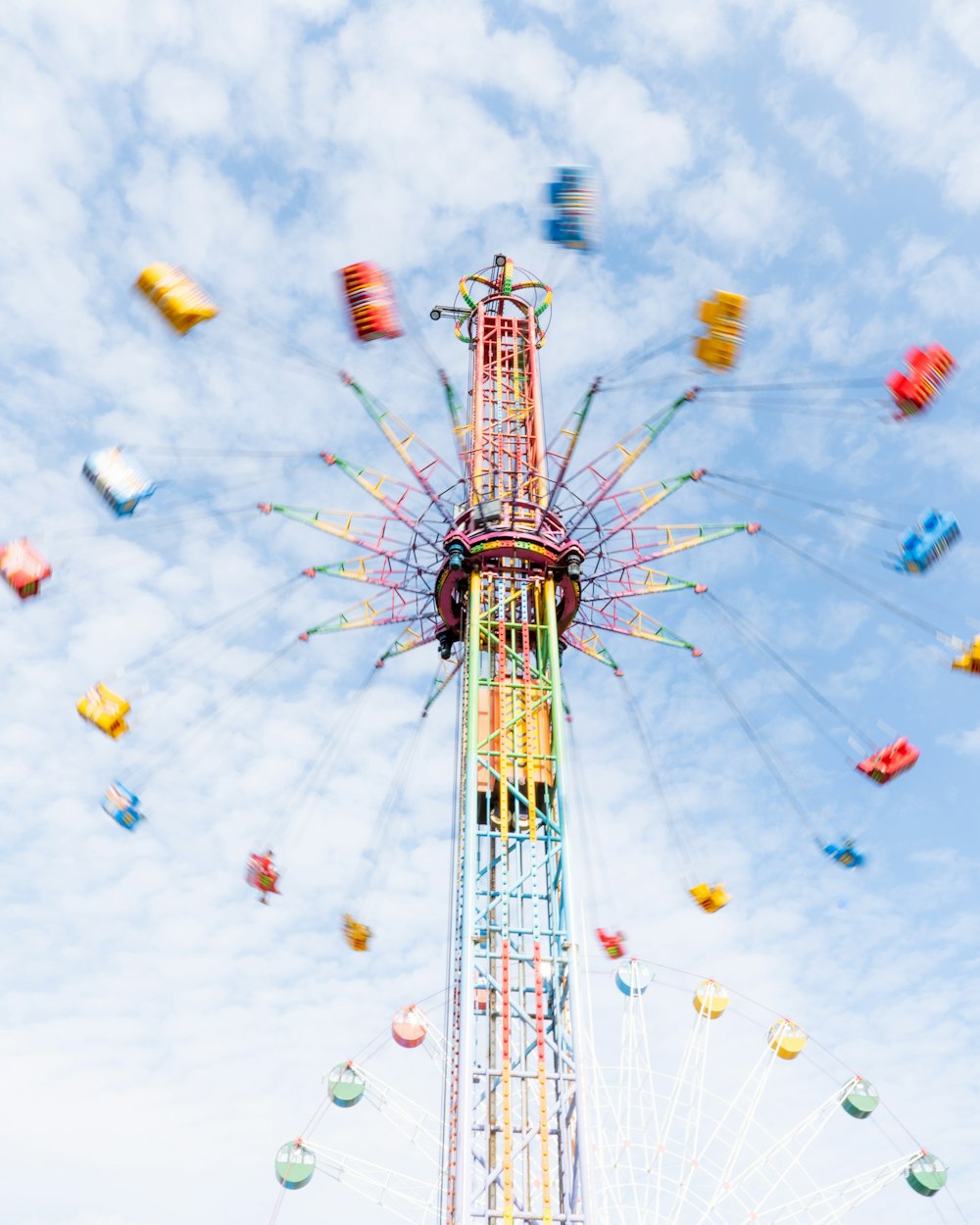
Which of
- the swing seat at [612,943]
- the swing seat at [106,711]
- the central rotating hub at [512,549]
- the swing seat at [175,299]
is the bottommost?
the swing seat at [612,943]

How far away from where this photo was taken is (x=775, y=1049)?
3128 cm

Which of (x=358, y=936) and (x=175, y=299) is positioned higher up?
(x=175, y=299)

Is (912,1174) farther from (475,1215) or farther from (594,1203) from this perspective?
(475,1215)

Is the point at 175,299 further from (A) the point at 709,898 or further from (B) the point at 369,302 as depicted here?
(A) the point at 709,898

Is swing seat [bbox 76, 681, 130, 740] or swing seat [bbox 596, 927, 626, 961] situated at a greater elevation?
swing seat [bbox 76, 681, 130, 740]

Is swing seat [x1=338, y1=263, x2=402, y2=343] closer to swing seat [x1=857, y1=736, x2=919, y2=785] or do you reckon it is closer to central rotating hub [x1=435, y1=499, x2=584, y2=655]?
central rotating hub [x1=435, y1=499, x2=584, y2=655]

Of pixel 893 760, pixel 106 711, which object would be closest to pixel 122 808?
pixel 106 711

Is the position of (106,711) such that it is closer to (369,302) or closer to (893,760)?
(369,302)

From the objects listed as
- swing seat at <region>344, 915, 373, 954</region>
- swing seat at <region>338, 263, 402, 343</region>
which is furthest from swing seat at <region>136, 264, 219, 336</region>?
swing seat at <region>344, 915, 373, 954</region>

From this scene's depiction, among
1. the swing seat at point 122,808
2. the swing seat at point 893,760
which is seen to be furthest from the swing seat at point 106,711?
the swing seat at point 893,760

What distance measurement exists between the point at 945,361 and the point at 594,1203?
2157 cm

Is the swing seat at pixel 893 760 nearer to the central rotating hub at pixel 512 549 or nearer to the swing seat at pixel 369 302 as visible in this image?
the central rotating hub at pixel 512 549

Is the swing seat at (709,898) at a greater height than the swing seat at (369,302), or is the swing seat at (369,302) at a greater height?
the swing seat at (369,302)

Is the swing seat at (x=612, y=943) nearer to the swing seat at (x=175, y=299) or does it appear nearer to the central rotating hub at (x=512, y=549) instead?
the central rotating hub at (x=512, y=549)
